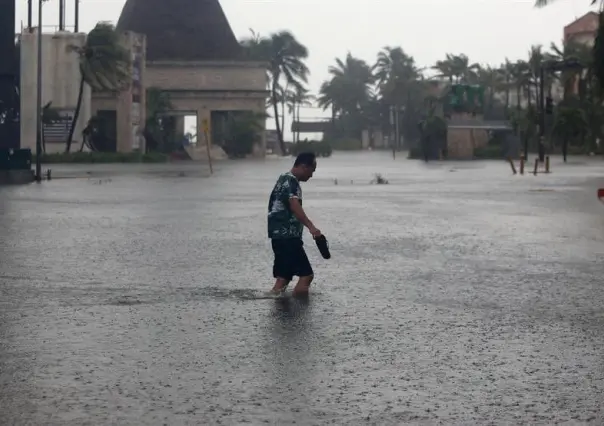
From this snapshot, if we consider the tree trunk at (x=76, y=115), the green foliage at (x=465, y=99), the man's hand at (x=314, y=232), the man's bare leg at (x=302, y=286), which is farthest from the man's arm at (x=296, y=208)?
the green foliage at (x=465, y=99)

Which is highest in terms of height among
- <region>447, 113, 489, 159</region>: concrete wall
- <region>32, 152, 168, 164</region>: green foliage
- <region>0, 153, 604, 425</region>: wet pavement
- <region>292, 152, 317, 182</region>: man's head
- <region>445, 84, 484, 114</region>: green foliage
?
<region>445, 84, 484, 114</region>: green foliage

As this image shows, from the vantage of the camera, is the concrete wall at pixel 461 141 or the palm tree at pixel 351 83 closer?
the concrete wall at pixel 461 141

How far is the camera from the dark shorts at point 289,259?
38.3 ft

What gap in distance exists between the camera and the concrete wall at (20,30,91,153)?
79125 mm

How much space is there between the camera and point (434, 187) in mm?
37688

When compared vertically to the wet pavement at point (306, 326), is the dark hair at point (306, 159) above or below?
above

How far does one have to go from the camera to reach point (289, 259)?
1166 centimetres

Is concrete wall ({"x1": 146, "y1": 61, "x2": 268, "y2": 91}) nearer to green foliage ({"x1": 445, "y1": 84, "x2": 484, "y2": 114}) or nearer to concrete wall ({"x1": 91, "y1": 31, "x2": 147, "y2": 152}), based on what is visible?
concrete wall ({"x1": 91, "y1": 31, "x2": 147, "y2": 152})

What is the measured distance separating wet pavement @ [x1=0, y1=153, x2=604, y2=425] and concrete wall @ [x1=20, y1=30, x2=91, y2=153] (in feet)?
197

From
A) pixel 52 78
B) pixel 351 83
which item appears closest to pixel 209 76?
pixel 52 78

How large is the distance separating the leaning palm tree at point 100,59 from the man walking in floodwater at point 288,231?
6776 cm

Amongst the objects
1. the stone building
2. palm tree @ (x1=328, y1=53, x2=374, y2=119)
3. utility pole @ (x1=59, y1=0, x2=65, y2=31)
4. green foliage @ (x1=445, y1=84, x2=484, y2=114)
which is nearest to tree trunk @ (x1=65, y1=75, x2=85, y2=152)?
utility pole @ (x1=59, y1=0, x2=65, y2=31)

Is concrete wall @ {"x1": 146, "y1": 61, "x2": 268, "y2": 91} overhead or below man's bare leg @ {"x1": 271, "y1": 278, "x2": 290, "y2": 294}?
overhead

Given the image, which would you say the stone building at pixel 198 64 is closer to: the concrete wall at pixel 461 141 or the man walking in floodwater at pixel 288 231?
the concrete wall at pixel 461 141
